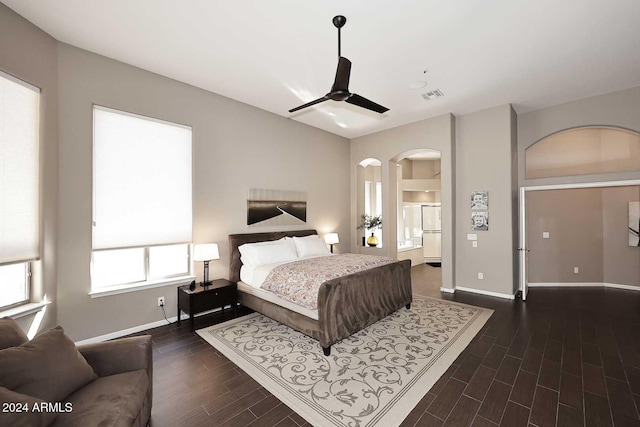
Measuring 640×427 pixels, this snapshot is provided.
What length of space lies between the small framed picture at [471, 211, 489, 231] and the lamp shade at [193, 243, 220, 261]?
15.3 ft

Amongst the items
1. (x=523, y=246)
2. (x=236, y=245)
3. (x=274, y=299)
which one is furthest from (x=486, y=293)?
(x=236, y=245)

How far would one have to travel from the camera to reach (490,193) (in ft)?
16.6

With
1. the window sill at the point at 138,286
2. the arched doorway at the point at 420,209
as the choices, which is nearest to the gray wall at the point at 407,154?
the arched doorway at the point at 420,209

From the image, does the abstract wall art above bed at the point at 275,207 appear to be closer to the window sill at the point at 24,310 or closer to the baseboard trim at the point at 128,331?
the baseboard trim at the point at 128,331

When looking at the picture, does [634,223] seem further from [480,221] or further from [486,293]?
[486,293]

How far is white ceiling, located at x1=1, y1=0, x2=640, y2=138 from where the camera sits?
2.57 m

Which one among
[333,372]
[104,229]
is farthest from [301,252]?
[104,229]

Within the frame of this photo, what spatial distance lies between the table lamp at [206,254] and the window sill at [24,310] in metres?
1.55

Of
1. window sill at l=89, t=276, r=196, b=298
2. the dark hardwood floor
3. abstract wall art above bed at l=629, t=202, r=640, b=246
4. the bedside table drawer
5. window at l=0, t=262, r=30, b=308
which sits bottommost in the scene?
the dark hardwood floor

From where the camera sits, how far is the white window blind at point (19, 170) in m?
2.52

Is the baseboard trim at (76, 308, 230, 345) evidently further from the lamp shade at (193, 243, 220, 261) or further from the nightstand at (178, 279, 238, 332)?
the lamp shade at (193, 243, 220, 261)

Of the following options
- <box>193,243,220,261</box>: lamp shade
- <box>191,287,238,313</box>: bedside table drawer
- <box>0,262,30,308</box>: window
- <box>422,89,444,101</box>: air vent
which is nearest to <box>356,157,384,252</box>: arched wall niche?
<box>422,89,444,101</box>: air vent

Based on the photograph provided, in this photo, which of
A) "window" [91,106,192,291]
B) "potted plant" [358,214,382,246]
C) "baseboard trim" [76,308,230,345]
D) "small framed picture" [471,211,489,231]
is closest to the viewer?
"baseboard trim" [76,308,230,345]

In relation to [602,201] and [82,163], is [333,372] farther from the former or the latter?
[602,201]
